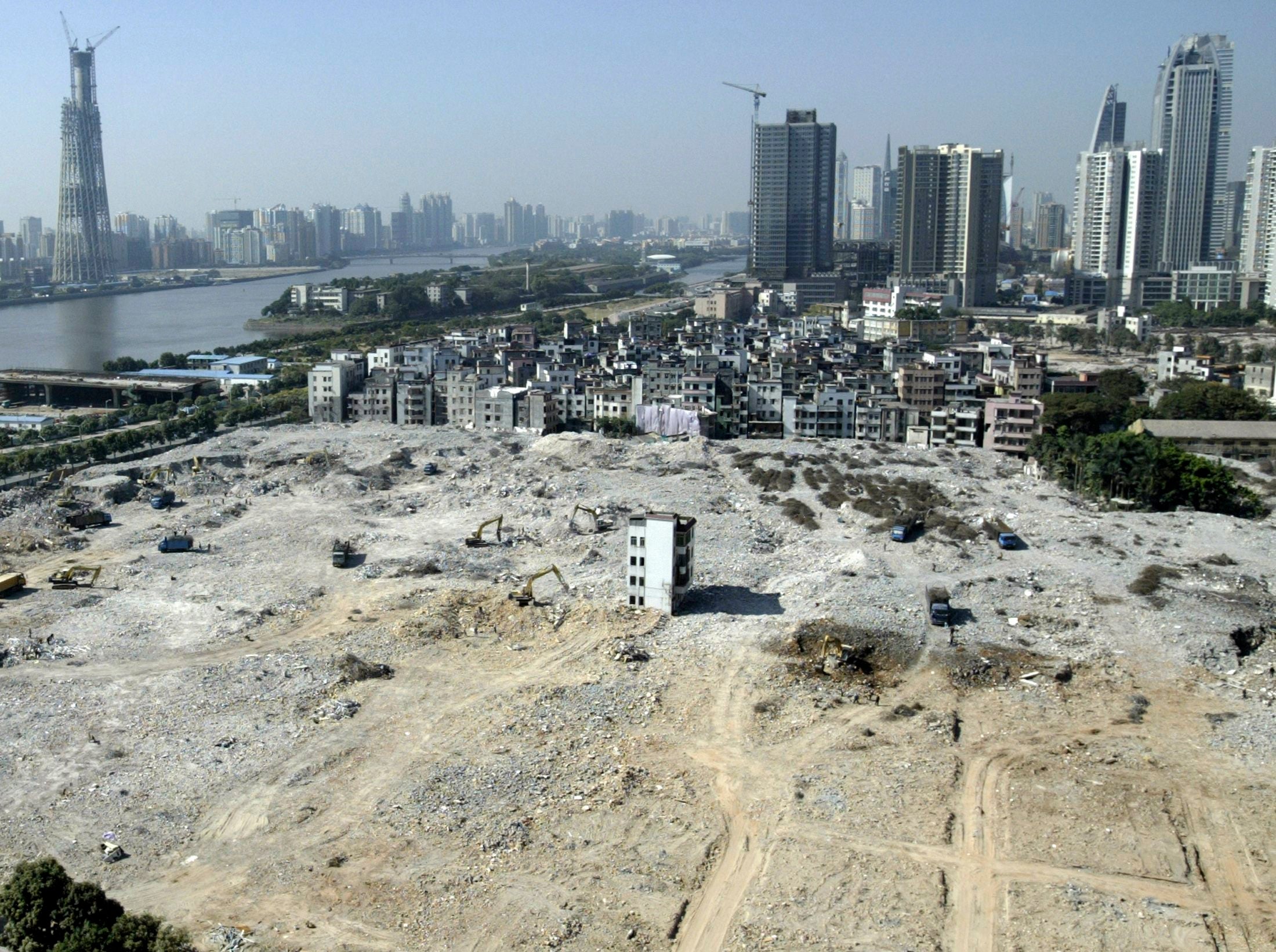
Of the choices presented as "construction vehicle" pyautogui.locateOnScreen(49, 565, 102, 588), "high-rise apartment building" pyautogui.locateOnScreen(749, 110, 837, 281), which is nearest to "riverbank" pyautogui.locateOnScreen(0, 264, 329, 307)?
"high-rise apartment building" pyautogui.locateOnScreen(749, 110, 837, 281)

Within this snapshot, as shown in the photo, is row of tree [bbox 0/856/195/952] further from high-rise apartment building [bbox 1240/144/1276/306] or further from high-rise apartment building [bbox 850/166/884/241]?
high-rise apartment building [bbox 850/166/884/241]

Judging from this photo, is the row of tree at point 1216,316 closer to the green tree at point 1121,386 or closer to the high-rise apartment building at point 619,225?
the green tree at point 1121,386

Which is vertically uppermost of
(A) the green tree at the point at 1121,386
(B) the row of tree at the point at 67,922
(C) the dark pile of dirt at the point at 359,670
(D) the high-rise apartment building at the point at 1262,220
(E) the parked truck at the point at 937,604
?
(D) the high-rise apartment building at the point at 1262,220

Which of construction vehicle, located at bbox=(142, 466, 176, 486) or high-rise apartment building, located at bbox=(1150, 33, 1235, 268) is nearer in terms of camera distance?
construction vehicle, located at bbox=(142, 466, 176, 486)

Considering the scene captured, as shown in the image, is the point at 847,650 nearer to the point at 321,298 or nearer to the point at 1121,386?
the point at 1121,386

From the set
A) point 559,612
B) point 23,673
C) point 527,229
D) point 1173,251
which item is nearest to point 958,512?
point 559,612

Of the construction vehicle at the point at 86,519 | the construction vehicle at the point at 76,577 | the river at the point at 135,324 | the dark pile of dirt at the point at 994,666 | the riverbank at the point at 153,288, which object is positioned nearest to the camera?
the dark pile of dirt at the point at 994,666

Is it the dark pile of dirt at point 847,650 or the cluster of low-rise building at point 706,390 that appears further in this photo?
the cluster of low-rise building at point 706,390

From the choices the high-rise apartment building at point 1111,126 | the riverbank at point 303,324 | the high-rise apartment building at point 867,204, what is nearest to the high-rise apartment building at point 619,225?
the high-rise apartment building at point 867,204
